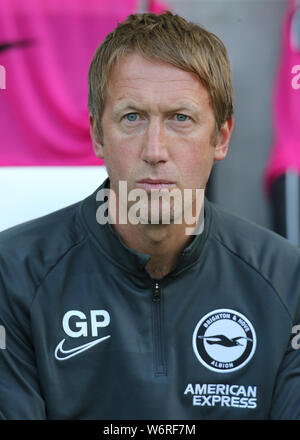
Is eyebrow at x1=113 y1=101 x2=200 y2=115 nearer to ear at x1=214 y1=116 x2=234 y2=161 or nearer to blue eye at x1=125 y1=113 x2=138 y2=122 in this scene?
blue eye at x1=125 y1=113 x2=138 y2=122

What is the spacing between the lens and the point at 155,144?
1430 mm

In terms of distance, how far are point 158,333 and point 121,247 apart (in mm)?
200

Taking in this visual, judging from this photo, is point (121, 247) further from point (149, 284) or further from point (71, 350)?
point (71, 350)

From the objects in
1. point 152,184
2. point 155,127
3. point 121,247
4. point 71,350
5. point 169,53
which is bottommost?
point 71,350

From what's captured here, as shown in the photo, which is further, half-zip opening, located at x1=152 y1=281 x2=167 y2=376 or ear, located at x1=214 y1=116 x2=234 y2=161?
ear, located at x1=214 y1=116 x2=234 y2=161

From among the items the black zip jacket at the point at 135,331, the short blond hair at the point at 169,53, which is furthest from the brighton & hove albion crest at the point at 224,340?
the short blond hair at the point at 169,53

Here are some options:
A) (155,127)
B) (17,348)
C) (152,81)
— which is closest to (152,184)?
(155,127)

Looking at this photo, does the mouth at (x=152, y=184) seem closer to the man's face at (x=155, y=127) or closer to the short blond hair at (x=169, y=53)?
the man's face at (x=155, y=127)

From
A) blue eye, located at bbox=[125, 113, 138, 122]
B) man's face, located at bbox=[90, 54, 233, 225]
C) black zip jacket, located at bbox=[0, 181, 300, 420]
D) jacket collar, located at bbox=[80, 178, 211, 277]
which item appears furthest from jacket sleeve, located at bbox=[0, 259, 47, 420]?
blue eye, located at bbox=[125, 113, 138, 122]

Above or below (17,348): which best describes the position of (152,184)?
above

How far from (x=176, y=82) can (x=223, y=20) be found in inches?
38.6

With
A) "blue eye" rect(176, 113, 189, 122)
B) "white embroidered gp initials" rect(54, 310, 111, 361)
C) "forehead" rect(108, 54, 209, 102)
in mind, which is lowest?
"white embroidered gp initials" rect(54, 310, 111, 361)

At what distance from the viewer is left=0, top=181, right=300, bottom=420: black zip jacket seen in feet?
4.85

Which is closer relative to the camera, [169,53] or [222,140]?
[169,53]
